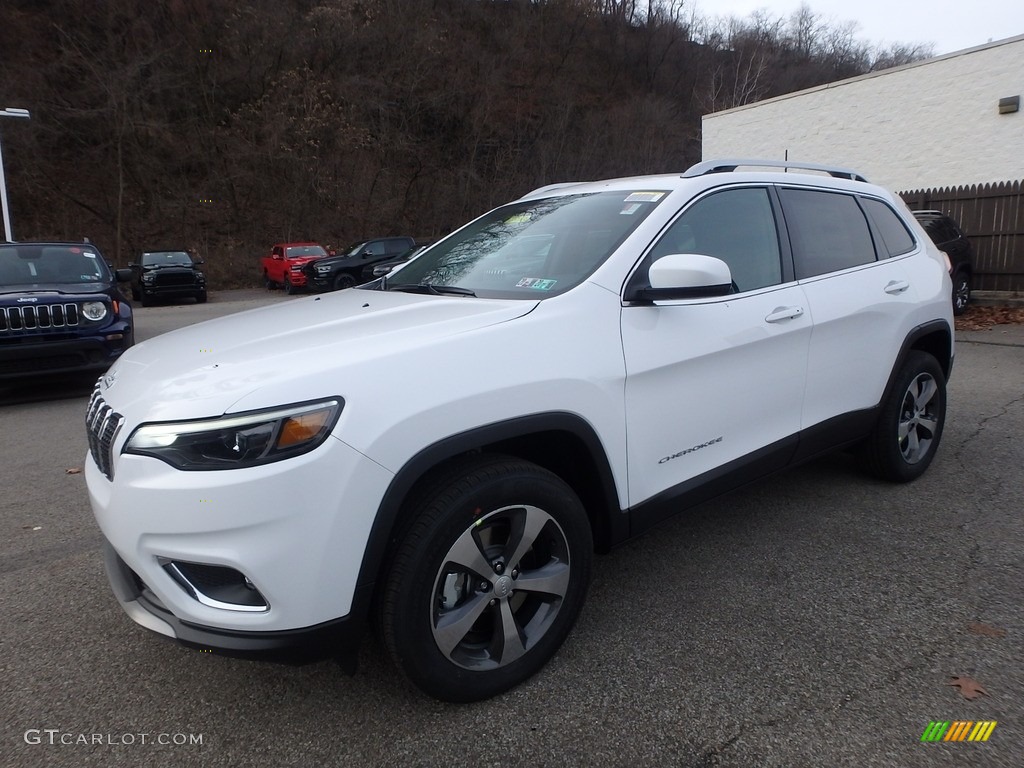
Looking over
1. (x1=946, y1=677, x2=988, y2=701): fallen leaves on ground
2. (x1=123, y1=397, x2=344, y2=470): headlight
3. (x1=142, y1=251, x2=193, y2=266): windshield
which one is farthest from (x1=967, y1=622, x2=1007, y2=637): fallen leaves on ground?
(x1=142, y1=251, x2=193, y2=266): windshield

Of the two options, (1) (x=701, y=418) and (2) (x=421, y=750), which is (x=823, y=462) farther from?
(2) (x=421, y=750)

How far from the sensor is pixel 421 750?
220 centimetres

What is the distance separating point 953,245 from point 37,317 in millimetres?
12471

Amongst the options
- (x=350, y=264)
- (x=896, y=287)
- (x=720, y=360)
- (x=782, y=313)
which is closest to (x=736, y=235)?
(x=782, y=313)

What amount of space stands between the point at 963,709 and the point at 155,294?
2243cm

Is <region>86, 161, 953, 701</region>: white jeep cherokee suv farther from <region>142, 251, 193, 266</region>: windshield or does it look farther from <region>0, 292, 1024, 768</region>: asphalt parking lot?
<region>142, 251, 193, 266</region>: windshield

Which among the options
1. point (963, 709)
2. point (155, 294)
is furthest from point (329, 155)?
point (963, 709)

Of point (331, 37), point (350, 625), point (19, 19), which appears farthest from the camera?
point (331, 37)

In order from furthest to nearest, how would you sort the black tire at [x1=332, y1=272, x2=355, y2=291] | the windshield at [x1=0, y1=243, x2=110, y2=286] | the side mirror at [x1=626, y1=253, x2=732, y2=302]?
1. the black tire at [x1=332, y1=272, x2=355, y2=291]
2. the windshield at [x1=0, y1=243, x2=110, y2=286]
3. the side mirror at [x1=626, y1=253, x2=732, y2=302]

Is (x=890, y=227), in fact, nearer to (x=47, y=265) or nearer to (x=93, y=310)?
(x=93, y=310)

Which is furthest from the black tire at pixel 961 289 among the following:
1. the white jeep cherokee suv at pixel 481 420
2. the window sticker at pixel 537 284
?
the window sticker at pixel 537 284

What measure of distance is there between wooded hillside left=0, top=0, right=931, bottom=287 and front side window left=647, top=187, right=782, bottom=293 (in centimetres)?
2745

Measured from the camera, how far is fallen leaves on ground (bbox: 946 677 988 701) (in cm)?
237

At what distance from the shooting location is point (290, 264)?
23984 millimetres
